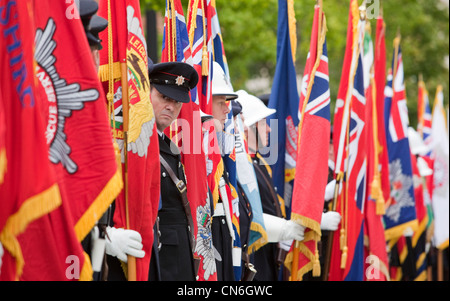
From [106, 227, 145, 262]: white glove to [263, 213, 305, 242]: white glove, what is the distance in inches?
118

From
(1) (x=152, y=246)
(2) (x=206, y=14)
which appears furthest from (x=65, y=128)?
(2) (x=206, y=14)

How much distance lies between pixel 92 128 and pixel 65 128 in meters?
0.12

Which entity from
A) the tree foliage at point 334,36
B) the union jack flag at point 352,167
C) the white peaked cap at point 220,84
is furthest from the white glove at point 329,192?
the tree foliage at point 334,36

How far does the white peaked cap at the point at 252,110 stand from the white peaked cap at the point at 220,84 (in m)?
0.90

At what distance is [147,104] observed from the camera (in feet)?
14.3

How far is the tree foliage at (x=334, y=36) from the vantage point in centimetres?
1491

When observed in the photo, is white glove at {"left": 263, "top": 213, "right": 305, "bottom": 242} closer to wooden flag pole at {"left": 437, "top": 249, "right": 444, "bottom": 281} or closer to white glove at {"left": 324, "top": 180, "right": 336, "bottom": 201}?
white glove at {"left": 324, "top": 180, "right": 336, "bottom": 201}

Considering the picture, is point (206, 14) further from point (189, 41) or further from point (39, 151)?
point (39, 151)

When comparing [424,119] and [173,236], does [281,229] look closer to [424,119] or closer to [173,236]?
[173,236]

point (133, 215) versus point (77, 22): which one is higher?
point (77, 22)

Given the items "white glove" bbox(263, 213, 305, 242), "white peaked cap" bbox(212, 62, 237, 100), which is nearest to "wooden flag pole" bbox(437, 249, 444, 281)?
"white glove" bbox(263, 213, 305, 242)

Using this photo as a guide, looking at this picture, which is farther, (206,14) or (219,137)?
(206,14)

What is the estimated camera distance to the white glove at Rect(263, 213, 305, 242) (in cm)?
694

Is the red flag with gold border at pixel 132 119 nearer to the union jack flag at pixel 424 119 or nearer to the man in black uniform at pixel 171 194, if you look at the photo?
the man in black uniform at pixel 171 194
